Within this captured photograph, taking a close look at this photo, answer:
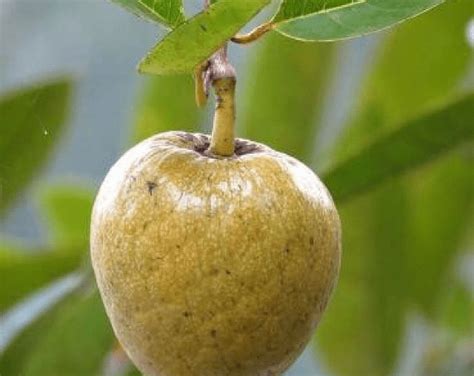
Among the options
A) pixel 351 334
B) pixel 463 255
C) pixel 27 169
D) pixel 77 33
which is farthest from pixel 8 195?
pixel 77 33

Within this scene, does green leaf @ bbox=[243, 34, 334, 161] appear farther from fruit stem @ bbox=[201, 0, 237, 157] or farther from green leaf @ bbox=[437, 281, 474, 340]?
fruit stem @ bbox=[201, 0, 237, 157]

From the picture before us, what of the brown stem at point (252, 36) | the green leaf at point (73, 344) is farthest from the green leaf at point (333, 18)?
the green leaf at point (73, 344)

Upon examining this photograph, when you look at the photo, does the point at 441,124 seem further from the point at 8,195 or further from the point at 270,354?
the point at 8,195

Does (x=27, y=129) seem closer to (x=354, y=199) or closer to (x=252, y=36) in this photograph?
(x=354, y=199)

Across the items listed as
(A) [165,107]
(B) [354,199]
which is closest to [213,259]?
(B) [354,199]

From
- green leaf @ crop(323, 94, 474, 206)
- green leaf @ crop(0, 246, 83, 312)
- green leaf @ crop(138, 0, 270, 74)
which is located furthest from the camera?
green leaf @ crop(0, 246, 83, 312)

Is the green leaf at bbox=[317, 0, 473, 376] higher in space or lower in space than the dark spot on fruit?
lower

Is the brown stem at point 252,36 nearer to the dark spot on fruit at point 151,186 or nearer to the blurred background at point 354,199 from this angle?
the dark spot on fruit at point 151,186

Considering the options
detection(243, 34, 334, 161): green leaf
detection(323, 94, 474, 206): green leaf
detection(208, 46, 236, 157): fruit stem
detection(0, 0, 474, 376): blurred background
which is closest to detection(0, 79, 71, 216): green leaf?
detection(0, 0, 474, 376): blurred background
